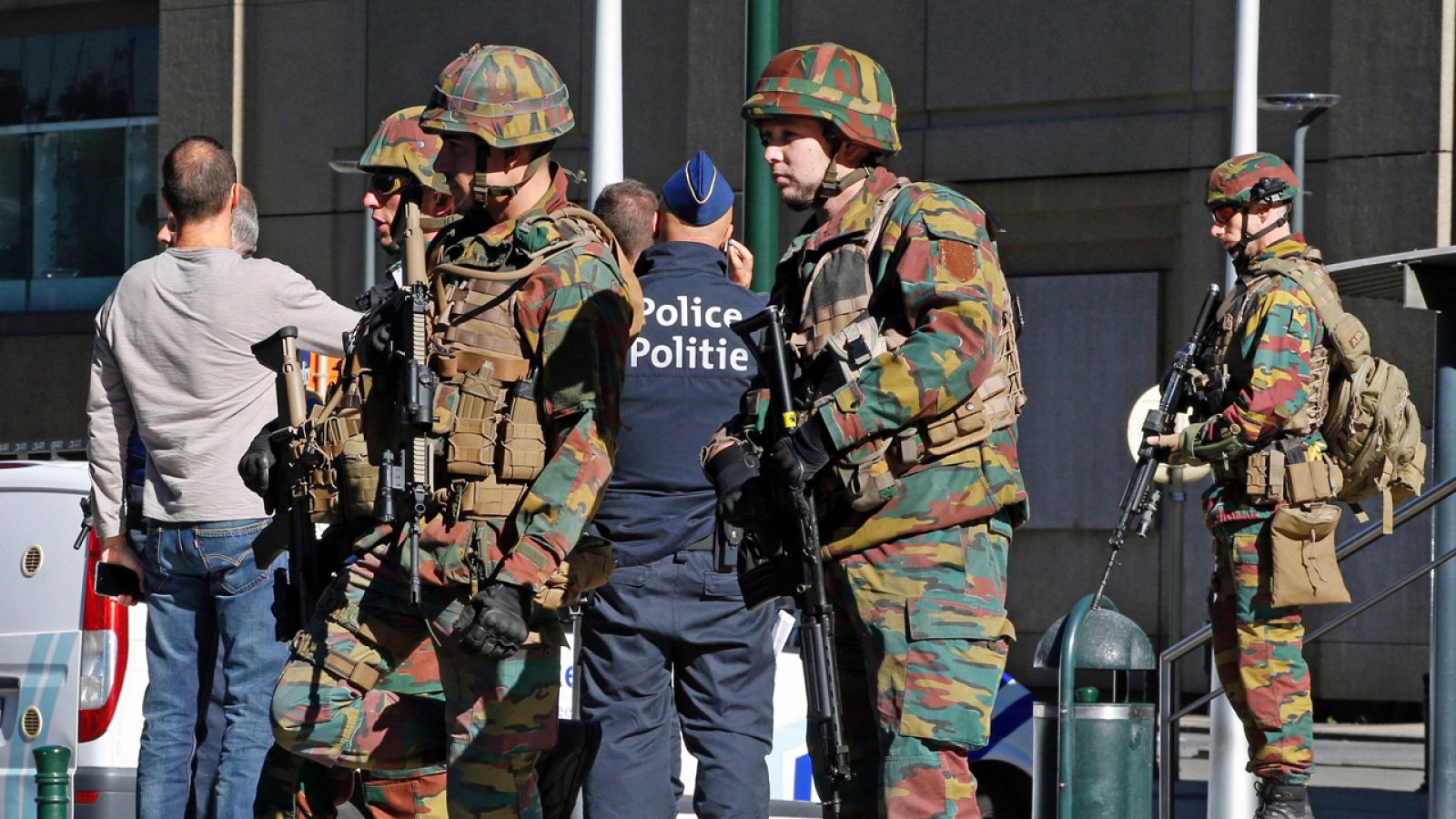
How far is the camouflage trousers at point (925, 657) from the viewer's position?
4.43 meters

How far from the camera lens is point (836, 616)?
4.71 meters

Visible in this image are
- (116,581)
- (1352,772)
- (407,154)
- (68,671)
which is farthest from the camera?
(1352,772)

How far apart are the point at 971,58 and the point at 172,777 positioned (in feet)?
38.5

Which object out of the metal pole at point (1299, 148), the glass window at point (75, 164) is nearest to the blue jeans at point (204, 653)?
the metal pole at point (1299, 148)

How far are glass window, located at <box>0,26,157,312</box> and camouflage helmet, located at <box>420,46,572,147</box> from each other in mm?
17058

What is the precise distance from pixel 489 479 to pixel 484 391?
0.66ft

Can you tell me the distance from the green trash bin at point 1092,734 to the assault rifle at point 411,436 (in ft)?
7.12

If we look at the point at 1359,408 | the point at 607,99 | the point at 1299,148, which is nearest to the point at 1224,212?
the point at 1359,408

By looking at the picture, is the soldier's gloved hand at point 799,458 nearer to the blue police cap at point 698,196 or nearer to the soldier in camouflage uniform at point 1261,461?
the blue police cap at point 698,196

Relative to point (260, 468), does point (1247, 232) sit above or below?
above

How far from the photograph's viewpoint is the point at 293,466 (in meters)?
5.09

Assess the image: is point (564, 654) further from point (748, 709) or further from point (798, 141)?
point (798, 141)

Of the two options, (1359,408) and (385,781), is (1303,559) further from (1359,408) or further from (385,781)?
(385,781)

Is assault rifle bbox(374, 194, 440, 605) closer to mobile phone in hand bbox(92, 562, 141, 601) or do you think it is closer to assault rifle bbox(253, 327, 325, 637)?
assault rifle bbox(253, 327, 325, 637)
